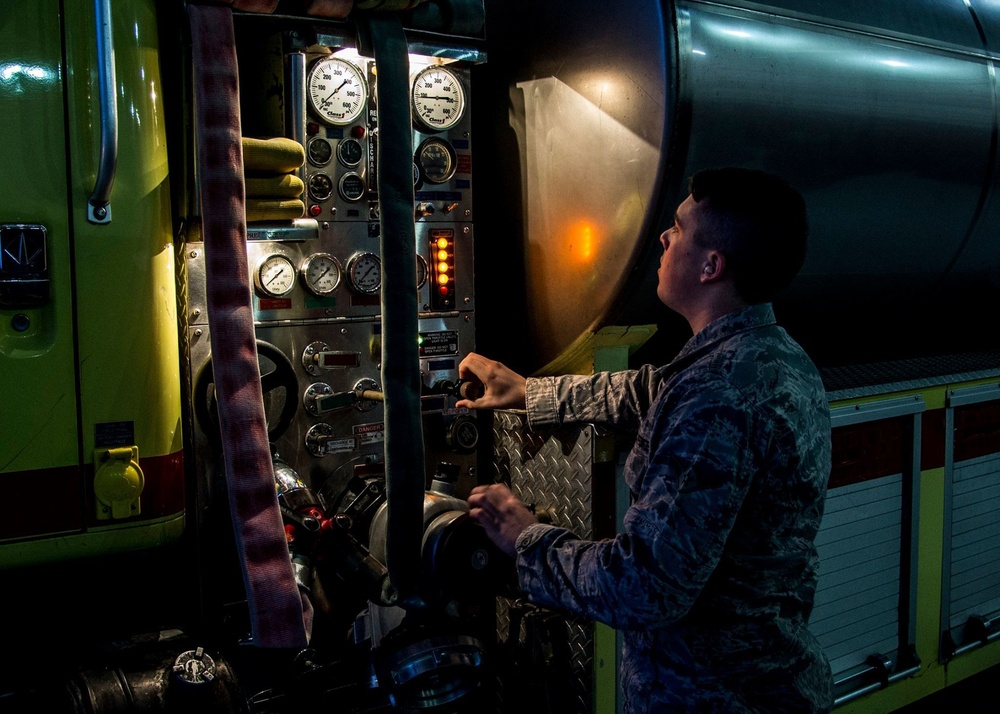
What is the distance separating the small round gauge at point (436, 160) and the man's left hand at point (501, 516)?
1.23 metres

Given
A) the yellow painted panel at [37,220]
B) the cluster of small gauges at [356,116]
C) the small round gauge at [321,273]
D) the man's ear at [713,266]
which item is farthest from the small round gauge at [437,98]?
the man's ear at [713,266]

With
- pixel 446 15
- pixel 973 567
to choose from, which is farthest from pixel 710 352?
pixel 973 567

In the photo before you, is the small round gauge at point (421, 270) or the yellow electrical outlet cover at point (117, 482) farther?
the small round gauge at point (421, 270)

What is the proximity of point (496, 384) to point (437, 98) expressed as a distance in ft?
3.19

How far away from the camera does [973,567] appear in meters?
3.89

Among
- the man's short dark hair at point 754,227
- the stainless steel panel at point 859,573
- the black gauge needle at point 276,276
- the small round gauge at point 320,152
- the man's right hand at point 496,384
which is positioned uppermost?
the small round gauge at point 320,152

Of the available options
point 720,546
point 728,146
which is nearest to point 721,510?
point 720,546

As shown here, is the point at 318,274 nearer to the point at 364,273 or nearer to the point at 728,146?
the point at 364,273

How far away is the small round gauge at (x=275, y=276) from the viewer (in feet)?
8.63

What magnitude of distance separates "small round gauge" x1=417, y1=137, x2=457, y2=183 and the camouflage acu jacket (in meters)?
1.26

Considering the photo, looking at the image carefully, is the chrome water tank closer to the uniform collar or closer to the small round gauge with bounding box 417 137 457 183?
the small round gauge with bounding box 417 137 457 183

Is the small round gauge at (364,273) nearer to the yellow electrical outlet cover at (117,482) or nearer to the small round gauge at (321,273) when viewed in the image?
the small round gauge at (321,273)

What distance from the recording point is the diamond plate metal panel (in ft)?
9.00

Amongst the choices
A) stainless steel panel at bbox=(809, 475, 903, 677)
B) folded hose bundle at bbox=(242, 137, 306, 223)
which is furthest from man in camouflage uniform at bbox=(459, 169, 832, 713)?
stainless steel panel at bbox=(809, 475, 903, 677)
